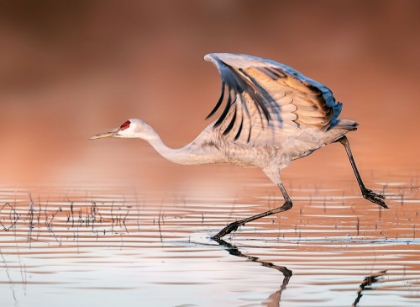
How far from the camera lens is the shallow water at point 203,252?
8219 millimetres

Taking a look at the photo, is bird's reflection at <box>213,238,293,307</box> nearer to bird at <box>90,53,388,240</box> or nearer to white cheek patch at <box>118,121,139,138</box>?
bird at <box>90,53,388,240</box>

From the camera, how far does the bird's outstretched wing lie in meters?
10.5

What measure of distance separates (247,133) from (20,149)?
10533 millimetres

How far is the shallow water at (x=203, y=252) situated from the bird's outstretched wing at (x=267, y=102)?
92 cm

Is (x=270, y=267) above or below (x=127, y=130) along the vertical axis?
below

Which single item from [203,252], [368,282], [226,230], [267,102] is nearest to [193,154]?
[267,102]

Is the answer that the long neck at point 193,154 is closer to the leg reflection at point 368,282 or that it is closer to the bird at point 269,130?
the bird at point 269,130

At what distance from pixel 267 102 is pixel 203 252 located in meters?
1.94

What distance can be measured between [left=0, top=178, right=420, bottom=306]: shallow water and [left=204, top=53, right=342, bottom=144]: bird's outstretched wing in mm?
921

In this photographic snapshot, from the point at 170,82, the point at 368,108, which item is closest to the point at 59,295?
the point at 368,108

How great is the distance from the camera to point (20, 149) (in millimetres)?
21953

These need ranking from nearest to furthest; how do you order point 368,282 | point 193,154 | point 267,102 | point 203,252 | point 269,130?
point 368,282 < point 203,252 < point 267,102 < point 269,130 < point 193,154

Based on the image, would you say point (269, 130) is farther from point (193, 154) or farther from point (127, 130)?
point (127, 130)

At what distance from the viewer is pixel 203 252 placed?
33.7ft
